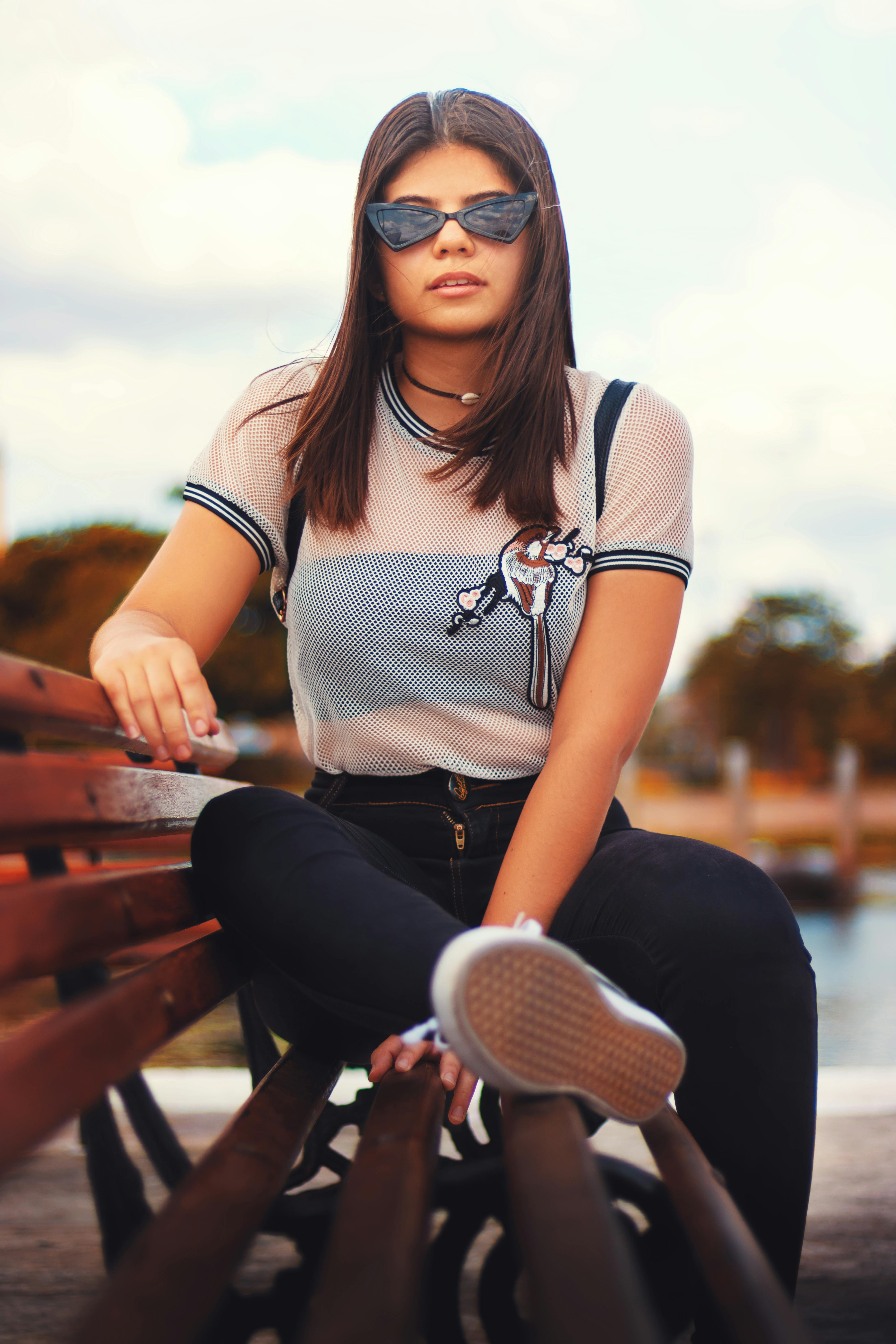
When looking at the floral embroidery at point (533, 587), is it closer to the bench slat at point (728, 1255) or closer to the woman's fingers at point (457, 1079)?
the woman's fingers at point (457, 1079)

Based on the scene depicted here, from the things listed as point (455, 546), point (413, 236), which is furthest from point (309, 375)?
point (455, 546)

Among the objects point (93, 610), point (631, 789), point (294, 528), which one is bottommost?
point (631, 789)

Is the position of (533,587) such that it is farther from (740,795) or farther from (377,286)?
(740,795)

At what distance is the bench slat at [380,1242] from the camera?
63 cm

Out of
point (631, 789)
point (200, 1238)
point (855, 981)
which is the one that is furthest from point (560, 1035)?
point (631, 789)

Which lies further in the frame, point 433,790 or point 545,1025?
point 433,790

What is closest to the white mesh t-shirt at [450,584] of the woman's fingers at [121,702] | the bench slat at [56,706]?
the bench slat at [56,706]

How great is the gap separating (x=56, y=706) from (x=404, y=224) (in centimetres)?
107

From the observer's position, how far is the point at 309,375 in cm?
204

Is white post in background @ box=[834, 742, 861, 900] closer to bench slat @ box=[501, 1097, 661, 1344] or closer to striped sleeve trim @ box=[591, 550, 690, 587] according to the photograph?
striped sleeve trim @ box=[591, 550, 690, 587]

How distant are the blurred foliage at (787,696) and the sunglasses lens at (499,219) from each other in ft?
104

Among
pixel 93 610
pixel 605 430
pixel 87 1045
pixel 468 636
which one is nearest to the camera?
pixel 87 1045

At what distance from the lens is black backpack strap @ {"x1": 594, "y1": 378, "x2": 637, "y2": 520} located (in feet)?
5.90

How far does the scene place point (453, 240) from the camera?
1807 mm
